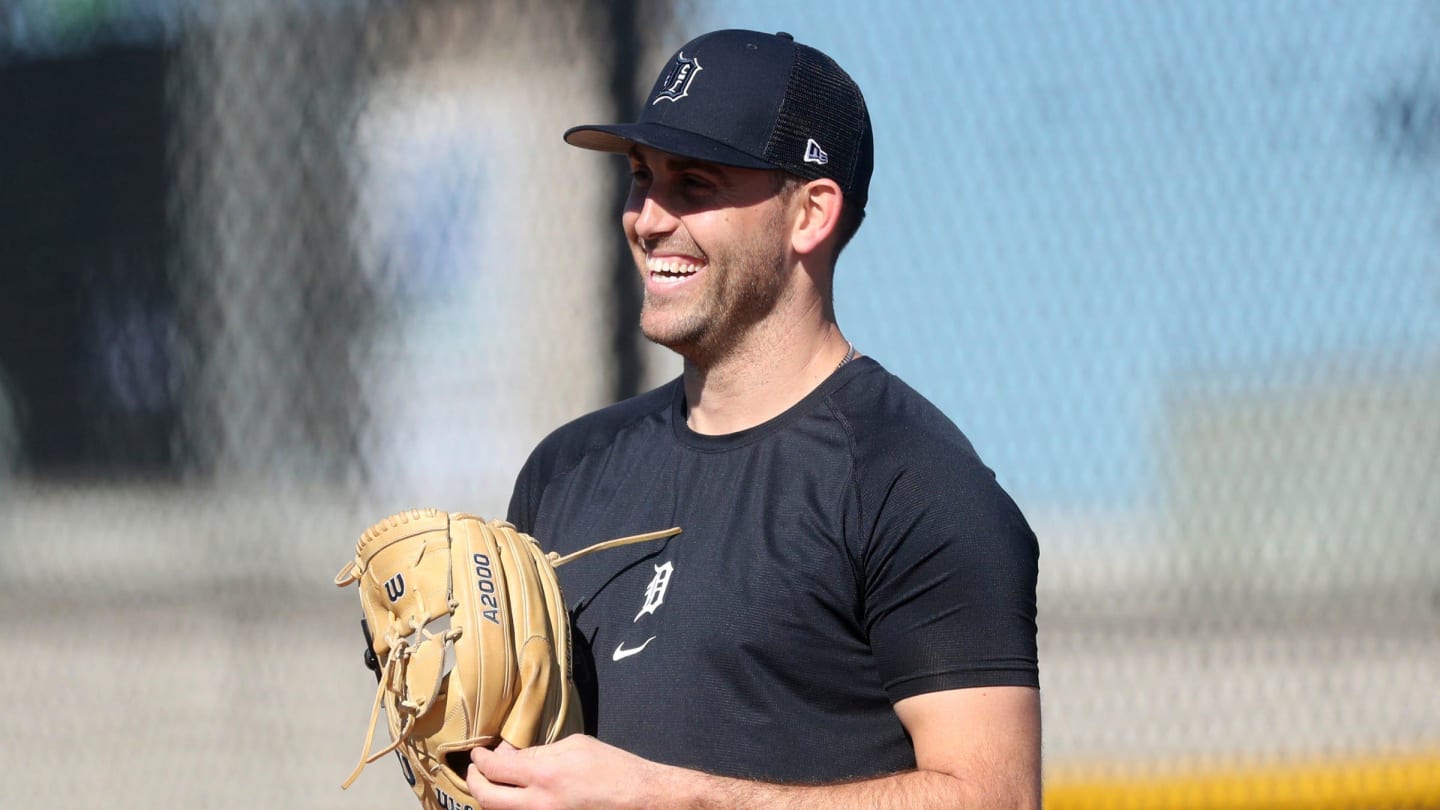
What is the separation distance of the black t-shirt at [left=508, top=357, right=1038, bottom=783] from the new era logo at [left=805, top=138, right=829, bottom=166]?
300 mm

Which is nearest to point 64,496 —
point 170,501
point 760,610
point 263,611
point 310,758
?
point 170,501

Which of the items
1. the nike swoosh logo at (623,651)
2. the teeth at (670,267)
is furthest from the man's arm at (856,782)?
the teeth at (670,267)

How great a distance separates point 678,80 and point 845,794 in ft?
3.07

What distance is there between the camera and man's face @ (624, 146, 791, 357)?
198 centimetres

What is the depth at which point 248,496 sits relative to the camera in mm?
4031

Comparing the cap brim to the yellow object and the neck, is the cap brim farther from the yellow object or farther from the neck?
the yellow object

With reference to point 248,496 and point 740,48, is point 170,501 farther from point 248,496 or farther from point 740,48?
point 740,48

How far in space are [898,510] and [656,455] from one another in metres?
0.41

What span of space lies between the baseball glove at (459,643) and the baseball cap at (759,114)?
0.49 m

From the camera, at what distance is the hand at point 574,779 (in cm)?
168

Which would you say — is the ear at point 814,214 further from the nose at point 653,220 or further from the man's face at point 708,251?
the nose at point 653,220

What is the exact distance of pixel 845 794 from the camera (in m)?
1.73

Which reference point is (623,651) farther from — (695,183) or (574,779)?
(695,183)

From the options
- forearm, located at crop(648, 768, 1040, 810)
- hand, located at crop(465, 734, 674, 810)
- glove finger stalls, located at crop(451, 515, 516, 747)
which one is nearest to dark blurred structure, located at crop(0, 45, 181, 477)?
glove finger stalls, located at crop(451, 515, 516, 747)
